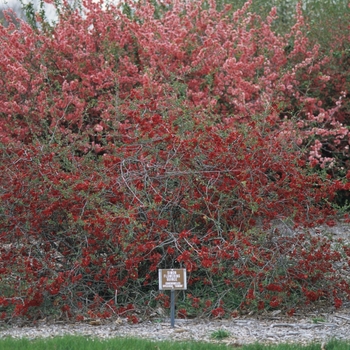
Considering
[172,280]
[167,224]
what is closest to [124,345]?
[172,280]

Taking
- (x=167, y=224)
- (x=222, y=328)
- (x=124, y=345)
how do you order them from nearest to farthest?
(x=124, y=345), (x=222, y=328), (x=167, y=224)

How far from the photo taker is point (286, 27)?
571 inches

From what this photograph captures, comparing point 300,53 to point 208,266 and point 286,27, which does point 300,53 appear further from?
point 208,266

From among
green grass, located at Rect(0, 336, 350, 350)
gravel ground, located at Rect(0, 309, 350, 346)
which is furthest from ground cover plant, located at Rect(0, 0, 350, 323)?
green grass, located at Rect(0, 336, 350, 350)

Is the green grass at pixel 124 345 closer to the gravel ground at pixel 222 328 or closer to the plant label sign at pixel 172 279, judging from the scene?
the gravel ground at pixel 222 328

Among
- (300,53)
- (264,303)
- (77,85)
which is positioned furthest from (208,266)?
(300,53)

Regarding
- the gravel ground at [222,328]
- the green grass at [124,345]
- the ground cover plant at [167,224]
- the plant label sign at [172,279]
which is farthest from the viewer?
the ground cover plant at [167,224]

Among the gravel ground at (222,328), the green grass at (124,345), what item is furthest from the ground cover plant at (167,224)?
the green grass at (124,345)

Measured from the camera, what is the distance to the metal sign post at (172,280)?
6.27 m

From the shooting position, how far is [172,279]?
630 cm

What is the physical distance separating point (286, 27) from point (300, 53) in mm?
2119

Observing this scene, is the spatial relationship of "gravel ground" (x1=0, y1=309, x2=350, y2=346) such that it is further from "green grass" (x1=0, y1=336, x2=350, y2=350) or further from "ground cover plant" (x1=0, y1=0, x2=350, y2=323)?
"green grass" (x1=0, y1=336, x2=350, y2=350)

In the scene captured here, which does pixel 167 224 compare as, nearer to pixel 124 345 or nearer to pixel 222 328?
pixel 222 328

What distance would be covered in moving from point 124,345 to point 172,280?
1145mm
